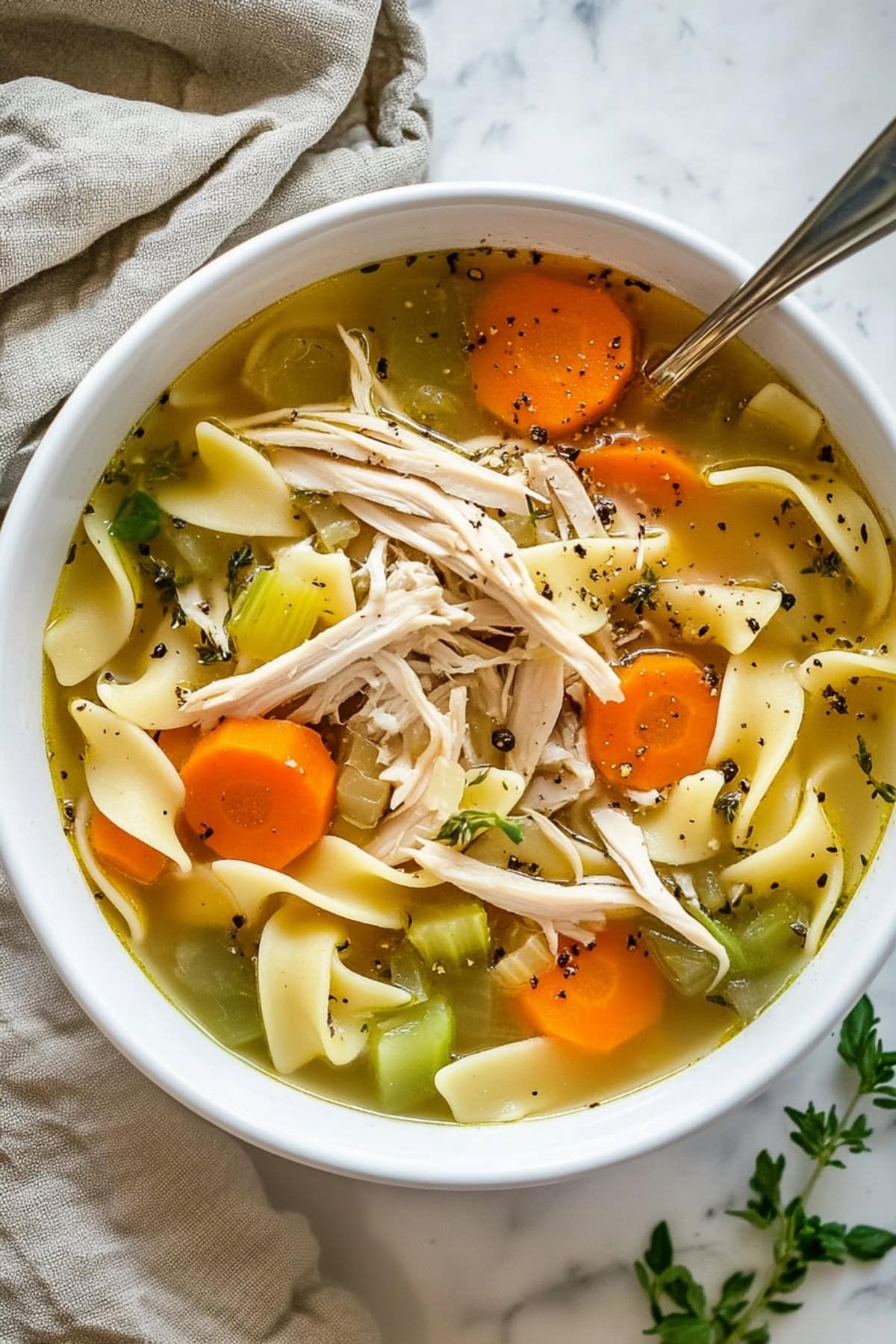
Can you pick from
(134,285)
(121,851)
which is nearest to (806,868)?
(121,851)

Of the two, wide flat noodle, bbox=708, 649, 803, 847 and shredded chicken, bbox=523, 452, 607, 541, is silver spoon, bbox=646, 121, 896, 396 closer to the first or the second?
shredded chicken, bbox=523, 452, 607, 541

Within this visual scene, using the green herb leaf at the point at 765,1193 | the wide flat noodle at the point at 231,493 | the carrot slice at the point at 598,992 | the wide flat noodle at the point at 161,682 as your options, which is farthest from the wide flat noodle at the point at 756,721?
the wide flat noodle at the point at 161,682

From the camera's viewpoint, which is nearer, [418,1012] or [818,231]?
[818,231]

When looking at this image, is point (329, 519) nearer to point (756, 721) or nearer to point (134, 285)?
point (134, 285)

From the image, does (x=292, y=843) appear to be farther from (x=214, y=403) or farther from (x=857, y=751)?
(x=857, y=751)

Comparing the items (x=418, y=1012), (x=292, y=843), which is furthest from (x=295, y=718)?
(x=418, y=1012)

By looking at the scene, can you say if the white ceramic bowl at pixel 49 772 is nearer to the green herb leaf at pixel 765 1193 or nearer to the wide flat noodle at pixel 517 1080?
the wide flat noodle at pixel 517 1080

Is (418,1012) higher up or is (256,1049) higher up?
(418,1012)
